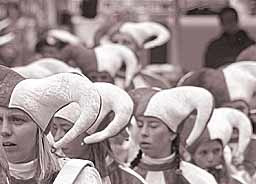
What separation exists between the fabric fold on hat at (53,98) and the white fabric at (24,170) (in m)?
0.16

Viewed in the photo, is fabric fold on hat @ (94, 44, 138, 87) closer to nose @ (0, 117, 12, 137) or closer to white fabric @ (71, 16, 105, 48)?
nose @ (0, 117, 12, 137)

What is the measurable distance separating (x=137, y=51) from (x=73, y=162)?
19.1ft

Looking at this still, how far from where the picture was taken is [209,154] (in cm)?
705

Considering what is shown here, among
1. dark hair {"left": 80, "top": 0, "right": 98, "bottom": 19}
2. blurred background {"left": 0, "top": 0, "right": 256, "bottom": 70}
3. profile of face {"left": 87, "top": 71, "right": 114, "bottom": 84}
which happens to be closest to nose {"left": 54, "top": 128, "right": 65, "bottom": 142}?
profile of face {"left": 87, "top": 71, "right": 114, "bottom": 84}

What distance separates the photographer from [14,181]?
488cm

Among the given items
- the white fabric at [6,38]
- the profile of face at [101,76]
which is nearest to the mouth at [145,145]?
the profile of face at [101,76]

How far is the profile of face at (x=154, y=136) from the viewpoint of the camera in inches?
246

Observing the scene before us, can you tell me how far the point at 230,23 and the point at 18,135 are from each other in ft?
24.7

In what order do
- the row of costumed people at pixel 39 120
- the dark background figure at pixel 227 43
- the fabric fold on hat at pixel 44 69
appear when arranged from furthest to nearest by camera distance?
the dark background figure at pixel 227 43 < the fabric fold on hat at pixel 44 69 < the row of costumed people at pixel 39 120

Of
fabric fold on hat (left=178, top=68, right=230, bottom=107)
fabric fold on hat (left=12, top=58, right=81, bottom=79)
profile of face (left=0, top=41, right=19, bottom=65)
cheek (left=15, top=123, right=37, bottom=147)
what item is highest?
cheek (left=15, top=123, right=37, bottom=147)

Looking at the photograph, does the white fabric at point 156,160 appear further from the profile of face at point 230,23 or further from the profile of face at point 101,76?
the profile of face at point 230,23

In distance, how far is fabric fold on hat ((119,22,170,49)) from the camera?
10.9 meters

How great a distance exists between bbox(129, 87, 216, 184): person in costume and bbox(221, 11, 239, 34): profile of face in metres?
5.84

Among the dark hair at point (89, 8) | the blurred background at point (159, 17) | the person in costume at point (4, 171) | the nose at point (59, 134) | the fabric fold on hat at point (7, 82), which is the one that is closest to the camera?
the person in costume at point (4, 171)
